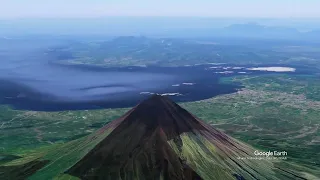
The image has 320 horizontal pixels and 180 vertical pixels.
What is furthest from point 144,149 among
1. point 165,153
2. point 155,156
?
point 165,153

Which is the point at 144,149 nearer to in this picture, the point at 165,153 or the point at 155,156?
the point at 155,156

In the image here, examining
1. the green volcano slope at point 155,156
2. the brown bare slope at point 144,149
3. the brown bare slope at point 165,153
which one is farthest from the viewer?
the green volcano slope at point 155,156

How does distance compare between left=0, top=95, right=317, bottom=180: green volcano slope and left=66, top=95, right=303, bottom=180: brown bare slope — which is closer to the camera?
left=66, top=95, right=303, bottom=180: brown bare slope

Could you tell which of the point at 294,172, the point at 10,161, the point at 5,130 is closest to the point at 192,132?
the point at 294,172

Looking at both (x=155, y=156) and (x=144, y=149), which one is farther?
(x=144, y=149)

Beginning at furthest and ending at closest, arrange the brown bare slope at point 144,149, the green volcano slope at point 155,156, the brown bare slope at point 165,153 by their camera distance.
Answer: the green volcano slope at point 155,156, the brown bare slope at point 165,153, the brown bare slope at point 144,149

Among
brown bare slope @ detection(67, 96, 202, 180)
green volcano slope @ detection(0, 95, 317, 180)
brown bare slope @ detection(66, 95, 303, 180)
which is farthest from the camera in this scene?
green volcano slope @ detection(0, 95, 317, 180)

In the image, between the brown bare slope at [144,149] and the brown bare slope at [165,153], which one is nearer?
the brown bare slope at [144,149]

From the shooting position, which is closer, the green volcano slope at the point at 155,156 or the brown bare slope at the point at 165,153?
the brown bare slope at the point at 165,153

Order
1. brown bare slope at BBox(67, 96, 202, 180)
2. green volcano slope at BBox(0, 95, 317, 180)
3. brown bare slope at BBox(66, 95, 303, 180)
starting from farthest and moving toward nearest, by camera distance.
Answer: green volcano slope at BBox(0, 95, 317, 180), brown bare slope at BBox(66, 95, 303, 180), brown bare slope at BBox(67, 96, 202, 180)
